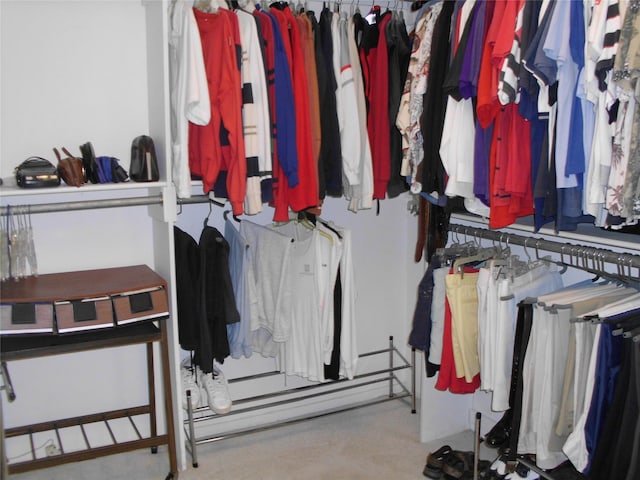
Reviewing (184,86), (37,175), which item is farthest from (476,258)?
(37,175)

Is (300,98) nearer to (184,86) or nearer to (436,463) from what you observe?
(184,86)

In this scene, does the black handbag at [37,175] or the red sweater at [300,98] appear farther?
the red sweater at [300,98]

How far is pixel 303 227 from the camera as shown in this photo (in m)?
2.83

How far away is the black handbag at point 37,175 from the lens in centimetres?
221

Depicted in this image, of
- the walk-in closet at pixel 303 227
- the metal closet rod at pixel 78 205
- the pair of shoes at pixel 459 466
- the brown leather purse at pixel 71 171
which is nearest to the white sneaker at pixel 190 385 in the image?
the walk-in closet at pixel 303 227

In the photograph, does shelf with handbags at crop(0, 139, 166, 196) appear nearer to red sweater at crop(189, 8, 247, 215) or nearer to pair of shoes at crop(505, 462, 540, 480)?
red sweater at crop(189, 8, 247, 215)

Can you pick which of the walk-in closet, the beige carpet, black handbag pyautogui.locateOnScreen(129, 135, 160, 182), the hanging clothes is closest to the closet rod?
the walk-in closet

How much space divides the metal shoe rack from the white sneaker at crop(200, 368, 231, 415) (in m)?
0.10

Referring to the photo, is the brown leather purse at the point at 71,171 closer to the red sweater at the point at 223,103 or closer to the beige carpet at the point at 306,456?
the red sweater at the point at 223,103

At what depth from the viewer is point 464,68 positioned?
2.11 metres

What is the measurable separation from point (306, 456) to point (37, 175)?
5.67ft

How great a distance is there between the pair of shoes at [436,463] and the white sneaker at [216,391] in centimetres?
94

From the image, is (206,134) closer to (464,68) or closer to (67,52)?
(67,52)

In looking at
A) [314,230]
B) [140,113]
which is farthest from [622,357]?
[140,113]
